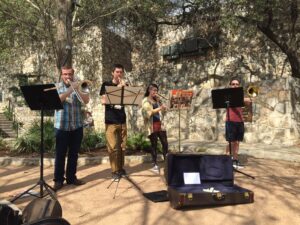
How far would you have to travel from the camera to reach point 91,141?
32.7 ft

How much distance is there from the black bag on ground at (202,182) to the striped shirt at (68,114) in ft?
5.44

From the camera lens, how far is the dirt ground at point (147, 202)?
4.67m

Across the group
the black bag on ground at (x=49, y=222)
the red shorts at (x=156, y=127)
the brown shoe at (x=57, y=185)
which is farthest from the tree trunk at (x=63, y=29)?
the black bag on ground at (x=49, y=222)

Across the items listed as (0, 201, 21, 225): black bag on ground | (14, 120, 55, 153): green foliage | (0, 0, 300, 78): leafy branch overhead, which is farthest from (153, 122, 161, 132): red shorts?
(0, 201, 21, 225): black bag on ground

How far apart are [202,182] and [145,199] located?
0.86 metres

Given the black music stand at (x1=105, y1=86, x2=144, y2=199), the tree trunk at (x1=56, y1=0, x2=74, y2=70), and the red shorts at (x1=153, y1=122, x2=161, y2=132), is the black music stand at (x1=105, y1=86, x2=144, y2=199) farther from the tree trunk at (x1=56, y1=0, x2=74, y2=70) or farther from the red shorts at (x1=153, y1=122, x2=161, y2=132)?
the tree trunk at (x1=56, y1=0, x2=74, y2=70)

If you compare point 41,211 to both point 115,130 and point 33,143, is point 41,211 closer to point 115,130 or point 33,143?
point 115,130

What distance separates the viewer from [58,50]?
9.31 meters

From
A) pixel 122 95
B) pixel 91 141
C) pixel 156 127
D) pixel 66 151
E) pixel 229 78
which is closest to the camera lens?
pixel 122 95

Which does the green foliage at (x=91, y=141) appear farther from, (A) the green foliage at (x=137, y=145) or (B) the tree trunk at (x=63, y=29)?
(B) the tree trunk at (x=63, y=29)

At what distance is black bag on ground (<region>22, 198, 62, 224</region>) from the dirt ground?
0.88 meters

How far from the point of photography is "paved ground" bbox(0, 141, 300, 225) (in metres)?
4.68

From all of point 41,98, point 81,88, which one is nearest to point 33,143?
point 81,88

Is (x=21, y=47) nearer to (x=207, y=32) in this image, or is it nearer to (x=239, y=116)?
(x=207, y=32)
